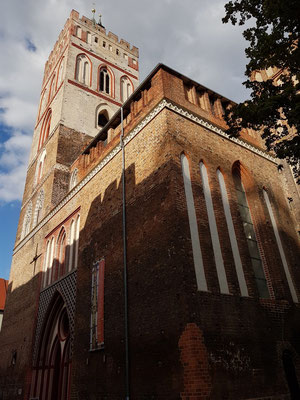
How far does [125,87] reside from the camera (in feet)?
75.5

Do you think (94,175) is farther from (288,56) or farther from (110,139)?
(288,56)

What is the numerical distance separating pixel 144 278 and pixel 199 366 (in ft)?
7.34

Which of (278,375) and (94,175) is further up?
(94,175)

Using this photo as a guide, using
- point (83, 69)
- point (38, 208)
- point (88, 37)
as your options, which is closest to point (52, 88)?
point (83, 69)

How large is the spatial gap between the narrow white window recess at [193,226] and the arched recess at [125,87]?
15.6m

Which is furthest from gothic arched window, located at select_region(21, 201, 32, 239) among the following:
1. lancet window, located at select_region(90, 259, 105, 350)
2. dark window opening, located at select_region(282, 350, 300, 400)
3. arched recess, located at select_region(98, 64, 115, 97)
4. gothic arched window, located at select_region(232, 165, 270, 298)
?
dark window opening, located at select_region(282, 350, 300, 400)

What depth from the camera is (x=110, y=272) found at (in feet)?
28.9

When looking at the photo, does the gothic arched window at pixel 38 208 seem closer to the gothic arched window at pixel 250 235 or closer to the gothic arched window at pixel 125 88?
the gothic arched window at pixel 125 88

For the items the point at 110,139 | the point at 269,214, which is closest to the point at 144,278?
the point at 269,214

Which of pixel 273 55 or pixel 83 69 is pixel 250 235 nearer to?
pixel 273 55

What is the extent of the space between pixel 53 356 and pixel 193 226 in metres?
→ 7.69

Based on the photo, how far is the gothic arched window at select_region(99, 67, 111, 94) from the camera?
21.6m

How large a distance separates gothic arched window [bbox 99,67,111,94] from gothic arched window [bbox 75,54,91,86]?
1.00m

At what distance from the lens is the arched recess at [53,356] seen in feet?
35.9
